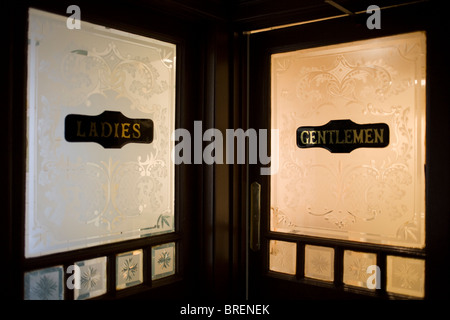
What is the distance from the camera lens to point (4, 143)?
5.13 feet

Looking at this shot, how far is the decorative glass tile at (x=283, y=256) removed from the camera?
2297 mm

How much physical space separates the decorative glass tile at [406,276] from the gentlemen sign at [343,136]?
0.61 m

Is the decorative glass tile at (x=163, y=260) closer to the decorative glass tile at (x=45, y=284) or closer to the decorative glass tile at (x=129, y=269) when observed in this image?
the decorative glass tile at (x=129, y=269)

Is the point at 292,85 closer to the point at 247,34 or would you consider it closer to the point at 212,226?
the point at 247,34

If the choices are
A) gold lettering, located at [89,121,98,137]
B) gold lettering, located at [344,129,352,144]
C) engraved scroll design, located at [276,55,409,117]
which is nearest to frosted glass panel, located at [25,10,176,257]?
gold lettering, located at [89,121,98,137]

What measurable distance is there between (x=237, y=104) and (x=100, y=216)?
106 centimetres

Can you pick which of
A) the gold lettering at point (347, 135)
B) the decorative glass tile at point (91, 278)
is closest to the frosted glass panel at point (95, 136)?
the decorative glass tile at point (91, 278)

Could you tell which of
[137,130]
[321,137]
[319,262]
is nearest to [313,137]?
[321,137]

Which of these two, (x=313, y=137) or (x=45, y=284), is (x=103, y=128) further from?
(x=313, y=137)

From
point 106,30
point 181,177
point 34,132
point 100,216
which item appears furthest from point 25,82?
point 181,177

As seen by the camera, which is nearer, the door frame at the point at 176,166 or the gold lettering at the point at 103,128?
the door frame at the point at 176,166

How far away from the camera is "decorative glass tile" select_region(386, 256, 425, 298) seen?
193 centimetres

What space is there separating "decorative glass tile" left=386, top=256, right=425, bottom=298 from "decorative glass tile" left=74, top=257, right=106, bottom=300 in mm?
1492

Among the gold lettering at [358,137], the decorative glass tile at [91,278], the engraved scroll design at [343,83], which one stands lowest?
the decorative glass tile at [91,278]
